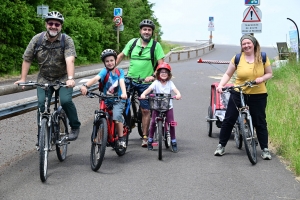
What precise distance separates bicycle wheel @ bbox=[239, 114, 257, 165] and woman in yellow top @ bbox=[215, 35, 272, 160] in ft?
0.89

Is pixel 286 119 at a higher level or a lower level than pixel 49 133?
lower

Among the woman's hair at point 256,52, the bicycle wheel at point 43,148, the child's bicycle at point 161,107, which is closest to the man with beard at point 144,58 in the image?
the child's bicycle at point 161,107

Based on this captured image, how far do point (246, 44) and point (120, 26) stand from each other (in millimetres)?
36953

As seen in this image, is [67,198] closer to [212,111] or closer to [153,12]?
Answer: [212,111]

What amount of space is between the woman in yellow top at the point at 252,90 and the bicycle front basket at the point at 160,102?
0.79 m

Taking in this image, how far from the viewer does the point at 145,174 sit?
25.2ft

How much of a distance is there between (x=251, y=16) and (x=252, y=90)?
11.9m

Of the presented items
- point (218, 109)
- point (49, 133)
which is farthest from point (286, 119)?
point (49, 133)

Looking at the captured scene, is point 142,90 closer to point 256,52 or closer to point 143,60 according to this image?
point 143,60

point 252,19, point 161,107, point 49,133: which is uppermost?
point 252,19

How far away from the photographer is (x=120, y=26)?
45.1 metres

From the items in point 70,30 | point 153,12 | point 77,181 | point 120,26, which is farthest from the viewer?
point 153,12

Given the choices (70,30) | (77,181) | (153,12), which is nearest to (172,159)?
(77,181)

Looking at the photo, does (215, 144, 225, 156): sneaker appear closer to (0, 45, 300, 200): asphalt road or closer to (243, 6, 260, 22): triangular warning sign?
(0, 45, 300, 200): asphalt road
